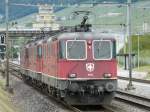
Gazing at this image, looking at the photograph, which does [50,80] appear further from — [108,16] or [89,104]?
[108,16]

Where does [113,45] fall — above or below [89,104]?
above

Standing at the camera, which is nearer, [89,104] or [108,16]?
[89,104]

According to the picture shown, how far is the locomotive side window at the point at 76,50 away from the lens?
22.2 m

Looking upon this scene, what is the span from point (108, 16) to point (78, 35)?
125001 mm

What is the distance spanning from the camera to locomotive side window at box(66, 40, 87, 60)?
22.2 m

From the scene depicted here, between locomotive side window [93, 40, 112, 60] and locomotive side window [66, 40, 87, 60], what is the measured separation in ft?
1.41

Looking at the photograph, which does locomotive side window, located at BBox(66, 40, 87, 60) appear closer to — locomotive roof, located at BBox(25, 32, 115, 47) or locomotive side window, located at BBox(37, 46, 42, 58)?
locomotive roof, located at BBox(25, 32, 115, 47)

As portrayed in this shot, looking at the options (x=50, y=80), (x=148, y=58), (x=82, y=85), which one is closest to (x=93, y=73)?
(x=82, y=85)

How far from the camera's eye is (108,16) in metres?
147

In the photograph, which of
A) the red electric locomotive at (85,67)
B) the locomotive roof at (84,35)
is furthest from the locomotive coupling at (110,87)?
the locomotive roof at (84,35)

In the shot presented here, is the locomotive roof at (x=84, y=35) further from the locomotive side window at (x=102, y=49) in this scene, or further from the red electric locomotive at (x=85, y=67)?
the locomotive side window at (x=102, y=49)

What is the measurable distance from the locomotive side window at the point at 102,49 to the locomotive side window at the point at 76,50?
0.43 meters

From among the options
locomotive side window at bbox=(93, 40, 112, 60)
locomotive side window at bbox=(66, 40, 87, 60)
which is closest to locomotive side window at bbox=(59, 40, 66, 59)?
locomotive side window at bbox=(66, 40, 87, 60)

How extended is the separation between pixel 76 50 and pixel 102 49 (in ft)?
3.39
